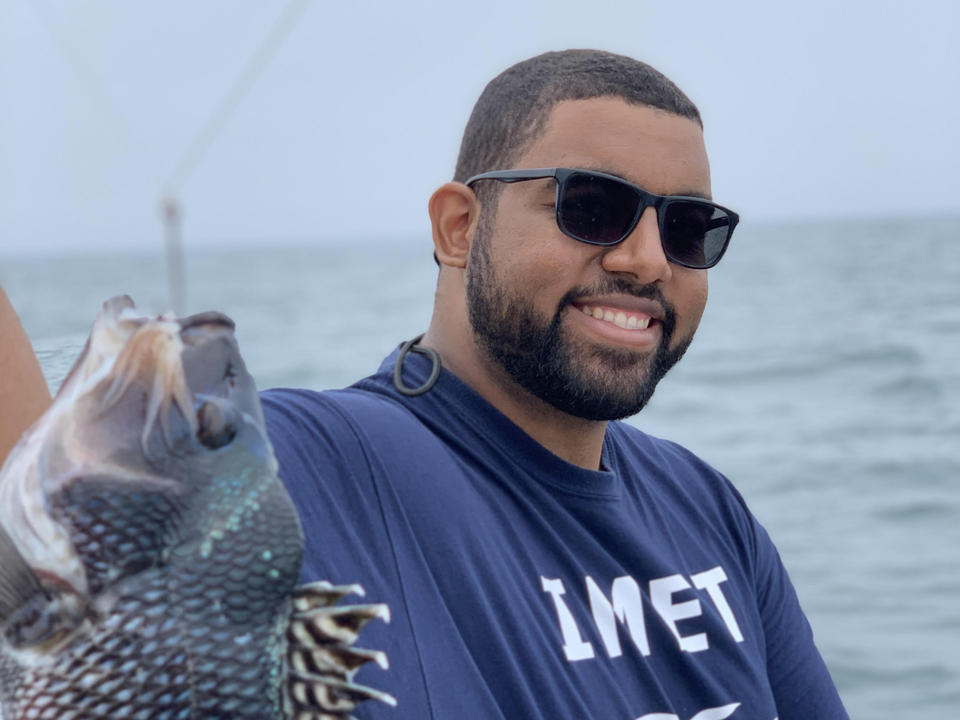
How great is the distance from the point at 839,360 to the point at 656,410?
3.73m

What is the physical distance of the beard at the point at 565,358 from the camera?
1.58 m

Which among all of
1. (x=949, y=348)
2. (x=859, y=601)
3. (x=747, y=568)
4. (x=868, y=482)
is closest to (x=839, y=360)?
(x=949, y=348)

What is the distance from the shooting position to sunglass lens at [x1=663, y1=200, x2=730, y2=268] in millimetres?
1604

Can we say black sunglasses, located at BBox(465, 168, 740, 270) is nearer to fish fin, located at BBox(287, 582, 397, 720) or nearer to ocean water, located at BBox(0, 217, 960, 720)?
ocean water, located at BBox(0, 217, 960, 720)

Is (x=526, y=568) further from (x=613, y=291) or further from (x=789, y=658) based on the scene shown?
(x=789, y=658)

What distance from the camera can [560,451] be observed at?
165 cm

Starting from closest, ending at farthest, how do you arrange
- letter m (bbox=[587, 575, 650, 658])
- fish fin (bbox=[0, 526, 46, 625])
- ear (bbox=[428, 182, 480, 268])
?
fish fin (bbox=[0, 526, 46, 625]) → letter m (bbox=[587, 575, 650, 658]) → ear (bbox=[428, 182, 480, 268])

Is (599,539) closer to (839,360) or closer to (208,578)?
(208,578)

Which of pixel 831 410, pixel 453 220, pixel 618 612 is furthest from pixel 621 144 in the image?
pixel 831 410

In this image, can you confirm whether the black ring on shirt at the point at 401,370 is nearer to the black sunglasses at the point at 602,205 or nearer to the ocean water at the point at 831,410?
the black sunglasses at the point at 602,205

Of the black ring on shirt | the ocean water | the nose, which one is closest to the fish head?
the ocean water

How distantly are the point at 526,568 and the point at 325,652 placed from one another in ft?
2.26

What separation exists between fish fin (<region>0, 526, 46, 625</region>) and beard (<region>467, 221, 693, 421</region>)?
0.98m

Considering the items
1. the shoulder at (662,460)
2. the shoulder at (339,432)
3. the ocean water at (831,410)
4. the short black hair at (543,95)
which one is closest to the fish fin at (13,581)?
the ocean water at (831,410)
